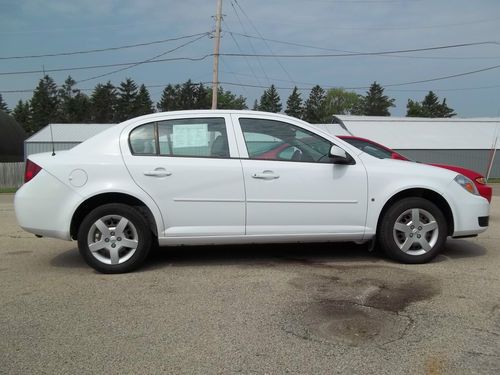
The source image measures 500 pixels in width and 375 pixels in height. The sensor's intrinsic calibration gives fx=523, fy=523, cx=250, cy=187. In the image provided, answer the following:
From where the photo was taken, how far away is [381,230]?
5777 millimetres

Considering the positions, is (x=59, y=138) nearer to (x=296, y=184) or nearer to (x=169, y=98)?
(x=296, y=184)

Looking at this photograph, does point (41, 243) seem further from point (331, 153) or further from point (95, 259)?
point (331, 153)

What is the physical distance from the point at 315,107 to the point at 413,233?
92.2 m

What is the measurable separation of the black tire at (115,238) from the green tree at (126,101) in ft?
278

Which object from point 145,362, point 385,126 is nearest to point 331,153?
point 145,362

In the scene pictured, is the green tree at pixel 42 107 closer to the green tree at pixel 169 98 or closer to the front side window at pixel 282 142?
the green tree at pixel 169 98

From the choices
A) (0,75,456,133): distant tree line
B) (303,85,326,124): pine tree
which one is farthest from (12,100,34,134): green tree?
(303,85,326,124): pine tree

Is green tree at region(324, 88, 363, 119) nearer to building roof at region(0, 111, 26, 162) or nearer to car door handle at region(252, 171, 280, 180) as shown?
building roof at region(0, 111, 26, 162)

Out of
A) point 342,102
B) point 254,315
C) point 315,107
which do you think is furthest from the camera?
point 342,102

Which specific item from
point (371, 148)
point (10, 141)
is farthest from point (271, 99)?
point (371, 148)

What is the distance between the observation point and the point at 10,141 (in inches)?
2047

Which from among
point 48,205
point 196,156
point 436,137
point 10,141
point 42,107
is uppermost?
point 42,107

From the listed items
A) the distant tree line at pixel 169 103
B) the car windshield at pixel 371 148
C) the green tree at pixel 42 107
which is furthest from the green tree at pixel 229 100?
the car windshield at pixel 371 148

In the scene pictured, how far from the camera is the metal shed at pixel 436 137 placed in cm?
3725
